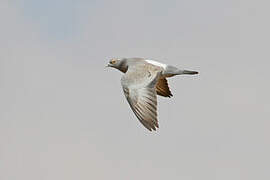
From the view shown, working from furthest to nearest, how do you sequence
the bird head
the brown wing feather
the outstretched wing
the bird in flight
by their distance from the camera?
the bird head, the brown wing feather, the bird in flight, the outstretched wing

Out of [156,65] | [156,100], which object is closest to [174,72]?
[156,65]

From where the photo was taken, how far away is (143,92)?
91.7 ft

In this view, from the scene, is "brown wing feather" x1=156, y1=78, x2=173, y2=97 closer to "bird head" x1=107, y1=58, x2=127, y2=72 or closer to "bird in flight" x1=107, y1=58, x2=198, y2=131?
"bird in flight" x1=107, y1=58, x2=198, y2=131

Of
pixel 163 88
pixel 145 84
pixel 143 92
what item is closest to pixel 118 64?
pixel 163 88

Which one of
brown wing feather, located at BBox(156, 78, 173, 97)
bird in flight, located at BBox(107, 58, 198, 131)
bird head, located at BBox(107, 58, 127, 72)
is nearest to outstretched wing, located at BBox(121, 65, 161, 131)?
bird in flight, located at BBox(107, 58, 198, 131)

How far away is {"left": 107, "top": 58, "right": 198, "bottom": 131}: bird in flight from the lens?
1062 inches

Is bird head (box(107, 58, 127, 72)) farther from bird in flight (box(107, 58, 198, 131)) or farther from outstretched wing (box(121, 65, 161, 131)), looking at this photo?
outstretched wing (box(121, 65, 161, 131))

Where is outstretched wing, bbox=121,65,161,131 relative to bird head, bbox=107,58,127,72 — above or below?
below

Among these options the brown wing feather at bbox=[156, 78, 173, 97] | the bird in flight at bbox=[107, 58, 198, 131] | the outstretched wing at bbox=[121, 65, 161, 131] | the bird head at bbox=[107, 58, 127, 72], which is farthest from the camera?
the bird head at bbox=[107, 58, 127, 72]

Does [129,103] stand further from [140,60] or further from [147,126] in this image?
[140,60]

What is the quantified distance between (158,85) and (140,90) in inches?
115

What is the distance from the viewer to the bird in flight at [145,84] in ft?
88.5

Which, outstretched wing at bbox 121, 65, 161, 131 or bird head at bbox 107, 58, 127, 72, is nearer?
outstretched wing at bbox 121, 65, 161, 131

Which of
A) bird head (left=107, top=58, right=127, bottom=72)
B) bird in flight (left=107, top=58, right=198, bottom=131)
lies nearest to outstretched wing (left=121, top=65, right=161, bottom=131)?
bird in flight (left=107, top=58, right=198, bottom=131)
